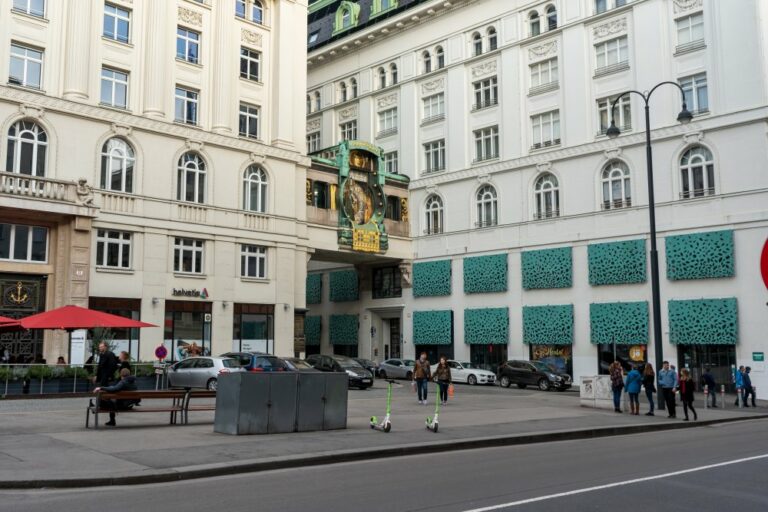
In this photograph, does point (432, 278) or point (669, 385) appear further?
point (432, 278)

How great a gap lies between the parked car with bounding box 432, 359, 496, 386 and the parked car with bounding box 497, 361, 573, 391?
2.16 ft

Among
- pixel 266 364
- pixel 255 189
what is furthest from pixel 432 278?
pixel 266 364

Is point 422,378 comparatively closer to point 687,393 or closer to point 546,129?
point 687,393


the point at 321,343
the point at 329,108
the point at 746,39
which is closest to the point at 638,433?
the point at 746,39

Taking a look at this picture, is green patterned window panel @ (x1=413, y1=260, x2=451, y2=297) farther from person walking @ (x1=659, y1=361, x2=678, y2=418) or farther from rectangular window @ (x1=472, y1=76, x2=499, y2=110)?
person walking @ (x1=659, y1=361, x2=678, y2=418)

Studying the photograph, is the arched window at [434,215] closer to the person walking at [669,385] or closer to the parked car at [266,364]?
the parked car at [266,364]

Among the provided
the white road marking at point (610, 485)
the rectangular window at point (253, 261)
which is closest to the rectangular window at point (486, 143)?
the rectangular window at point (253, 261)

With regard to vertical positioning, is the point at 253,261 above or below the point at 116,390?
above

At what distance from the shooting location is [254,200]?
41594 millimetres

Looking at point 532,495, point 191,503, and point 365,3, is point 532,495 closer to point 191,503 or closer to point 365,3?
point 191,503

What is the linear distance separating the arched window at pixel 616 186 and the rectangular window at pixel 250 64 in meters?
19.9

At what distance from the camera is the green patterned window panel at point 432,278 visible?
47438 mm

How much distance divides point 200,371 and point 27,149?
13126mm

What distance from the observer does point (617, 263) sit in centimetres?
3916
